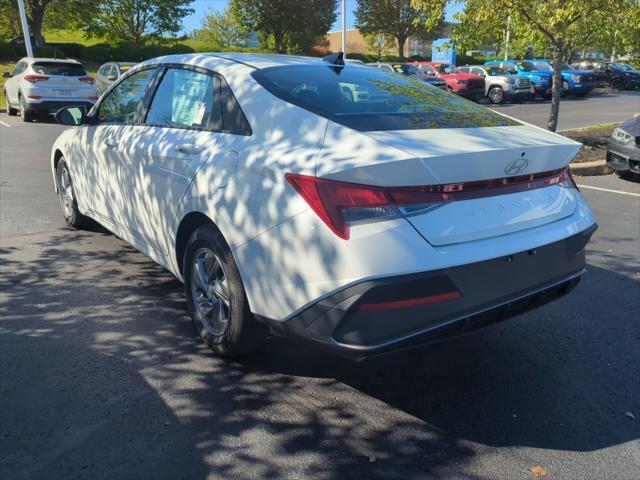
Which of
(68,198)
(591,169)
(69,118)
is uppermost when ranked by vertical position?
(69,118)

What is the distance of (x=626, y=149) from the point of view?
29.6 feet

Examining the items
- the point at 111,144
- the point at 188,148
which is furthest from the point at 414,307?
the point at 111,144

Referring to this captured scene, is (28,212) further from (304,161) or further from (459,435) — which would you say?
(459,435)

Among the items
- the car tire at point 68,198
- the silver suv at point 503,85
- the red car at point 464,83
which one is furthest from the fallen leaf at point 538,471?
the silver suv at point 503,85

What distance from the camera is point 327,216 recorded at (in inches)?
97.4

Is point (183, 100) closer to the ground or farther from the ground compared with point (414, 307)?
farther from the ground

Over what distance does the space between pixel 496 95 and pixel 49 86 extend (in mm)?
17763

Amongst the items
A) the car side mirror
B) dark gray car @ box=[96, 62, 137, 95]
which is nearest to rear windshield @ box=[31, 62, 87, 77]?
dark gray car @ box=[96, 62, 137, 95]

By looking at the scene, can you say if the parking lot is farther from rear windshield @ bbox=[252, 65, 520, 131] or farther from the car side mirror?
the car side mirror

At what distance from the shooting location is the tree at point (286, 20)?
4507cm

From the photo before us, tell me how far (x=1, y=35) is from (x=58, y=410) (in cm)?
4054

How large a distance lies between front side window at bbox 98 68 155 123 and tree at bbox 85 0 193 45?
41.2 meters

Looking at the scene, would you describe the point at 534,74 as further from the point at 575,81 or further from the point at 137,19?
the point at 137,19

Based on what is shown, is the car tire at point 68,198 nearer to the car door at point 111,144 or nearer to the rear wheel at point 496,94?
the car door at point 111,144
